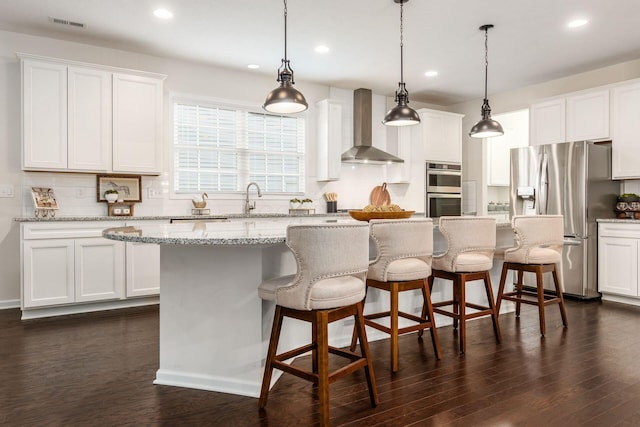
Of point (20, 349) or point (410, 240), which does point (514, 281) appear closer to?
point (410, 240)

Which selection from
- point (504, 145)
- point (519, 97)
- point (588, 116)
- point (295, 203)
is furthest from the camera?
point (504, 145)

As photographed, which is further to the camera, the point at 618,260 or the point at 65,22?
the point at 618,260

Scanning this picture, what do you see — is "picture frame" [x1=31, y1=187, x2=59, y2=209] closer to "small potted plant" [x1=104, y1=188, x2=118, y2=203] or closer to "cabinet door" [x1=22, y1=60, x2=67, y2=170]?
"cabinet door" [x1=22, y1=60, x2=67, y2=170]

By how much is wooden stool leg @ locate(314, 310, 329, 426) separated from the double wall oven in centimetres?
494

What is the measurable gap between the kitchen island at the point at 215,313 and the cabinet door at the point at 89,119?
2.42 metres

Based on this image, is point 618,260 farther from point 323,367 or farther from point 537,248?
point 323,367

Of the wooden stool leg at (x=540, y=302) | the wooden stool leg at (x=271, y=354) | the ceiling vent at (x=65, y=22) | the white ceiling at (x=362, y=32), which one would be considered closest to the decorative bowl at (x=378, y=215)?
the wooden stool leg at (x=271, y=354)

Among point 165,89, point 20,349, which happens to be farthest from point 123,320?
point 165,89

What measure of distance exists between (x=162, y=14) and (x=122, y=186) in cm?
193

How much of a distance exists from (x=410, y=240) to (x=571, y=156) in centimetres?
333

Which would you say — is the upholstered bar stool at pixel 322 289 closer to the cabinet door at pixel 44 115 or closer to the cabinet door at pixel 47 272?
the cabinet door at pixel 47 272

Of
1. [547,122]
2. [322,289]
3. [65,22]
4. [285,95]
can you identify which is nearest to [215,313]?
[322,289]

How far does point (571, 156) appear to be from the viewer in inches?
193

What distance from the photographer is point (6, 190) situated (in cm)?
426
